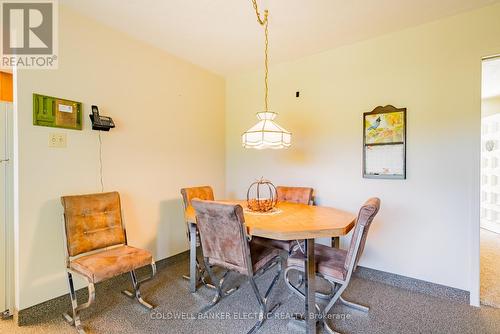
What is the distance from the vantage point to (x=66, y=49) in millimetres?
2191

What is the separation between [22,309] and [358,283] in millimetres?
2908

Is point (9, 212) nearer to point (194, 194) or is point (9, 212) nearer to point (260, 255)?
point (194, 194)

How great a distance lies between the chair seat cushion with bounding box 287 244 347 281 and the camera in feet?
5.86

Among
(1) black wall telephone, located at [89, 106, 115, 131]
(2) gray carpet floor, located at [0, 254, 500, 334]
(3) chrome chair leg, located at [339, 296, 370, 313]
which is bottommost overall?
(2) gray carpet floor, located at [0, 254, 500, 334]

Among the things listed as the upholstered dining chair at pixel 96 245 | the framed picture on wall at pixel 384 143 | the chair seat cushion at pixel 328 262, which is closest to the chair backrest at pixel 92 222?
the upholstered dining chair at pixel 96 245

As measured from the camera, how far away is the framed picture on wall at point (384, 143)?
2545 mm

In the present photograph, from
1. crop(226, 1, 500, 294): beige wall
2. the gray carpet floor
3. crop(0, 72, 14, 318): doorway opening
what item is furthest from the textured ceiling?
the gray carpet floor

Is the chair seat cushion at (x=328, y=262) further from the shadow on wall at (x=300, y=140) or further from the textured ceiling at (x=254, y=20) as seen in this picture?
the textured ceiling at (x=254, y=20)

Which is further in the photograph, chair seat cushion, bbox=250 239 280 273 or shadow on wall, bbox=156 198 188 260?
shadow on wall, bbox=156 198 188 260

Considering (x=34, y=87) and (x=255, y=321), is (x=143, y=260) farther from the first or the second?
(x=34, y=87)

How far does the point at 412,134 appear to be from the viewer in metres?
2.50

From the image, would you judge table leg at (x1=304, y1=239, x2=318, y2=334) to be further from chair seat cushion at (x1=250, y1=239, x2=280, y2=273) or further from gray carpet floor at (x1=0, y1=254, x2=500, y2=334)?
chair seat cushion at (x1=250, y1=239, x2=280, y2=273)

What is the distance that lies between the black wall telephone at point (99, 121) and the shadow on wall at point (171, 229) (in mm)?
1041

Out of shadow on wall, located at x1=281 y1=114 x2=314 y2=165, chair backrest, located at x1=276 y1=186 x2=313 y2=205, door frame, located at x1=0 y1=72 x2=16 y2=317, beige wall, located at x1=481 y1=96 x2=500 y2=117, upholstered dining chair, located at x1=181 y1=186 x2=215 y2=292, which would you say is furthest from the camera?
beige wall, located at x1=481 y1=96 x2=500 y2=117
